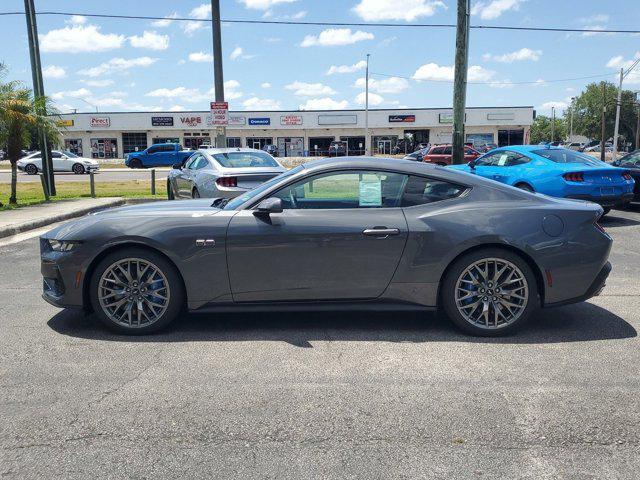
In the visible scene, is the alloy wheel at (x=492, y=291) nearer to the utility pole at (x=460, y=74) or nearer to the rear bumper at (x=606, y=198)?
the rear bumper at (x=606, y=198)

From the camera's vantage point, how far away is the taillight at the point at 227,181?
10.6 metres

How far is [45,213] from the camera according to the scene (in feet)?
43.3

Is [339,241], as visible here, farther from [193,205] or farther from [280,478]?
[280,478]

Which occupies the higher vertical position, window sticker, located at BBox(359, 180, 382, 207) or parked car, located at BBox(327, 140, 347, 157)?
window sticker, located at BBox(359, 180, 382, 207)

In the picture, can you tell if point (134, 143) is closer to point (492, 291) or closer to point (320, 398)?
point (492, 291)

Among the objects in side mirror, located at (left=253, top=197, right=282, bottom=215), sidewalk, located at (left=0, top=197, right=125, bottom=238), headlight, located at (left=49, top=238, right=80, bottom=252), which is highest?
side mirror, located at (left=253, top=197, right=282, bottom=215)

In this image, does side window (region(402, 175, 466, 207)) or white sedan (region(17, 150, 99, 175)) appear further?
white sedan (region(17, 150, 99, 175))

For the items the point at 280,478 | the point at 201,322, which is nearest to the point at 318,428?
the point at 280,478

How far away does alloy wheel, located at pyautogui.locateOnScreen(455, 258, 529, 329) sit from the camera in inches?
190

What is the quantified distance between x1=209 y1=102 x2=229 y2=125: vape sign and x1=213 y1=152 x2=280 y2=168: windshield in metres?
4.89

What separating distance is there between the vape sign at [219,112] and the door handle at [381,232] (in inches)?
486

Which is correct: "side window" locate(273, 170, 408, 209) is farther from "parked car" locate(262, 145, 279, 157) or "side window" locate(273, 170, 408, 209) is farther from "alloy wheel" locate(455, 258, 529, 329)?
"parked car" locate(262, 145, 279, 157)

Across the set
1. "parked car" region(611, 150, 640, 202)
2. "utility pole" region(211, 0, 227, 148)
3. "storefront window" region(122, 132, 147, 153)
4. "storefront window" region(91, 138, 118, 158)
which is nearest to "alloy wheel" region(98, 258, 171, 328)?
"parked car" region(611, 150, 640, 202)

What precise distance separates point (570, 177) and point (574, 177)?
0.07m
